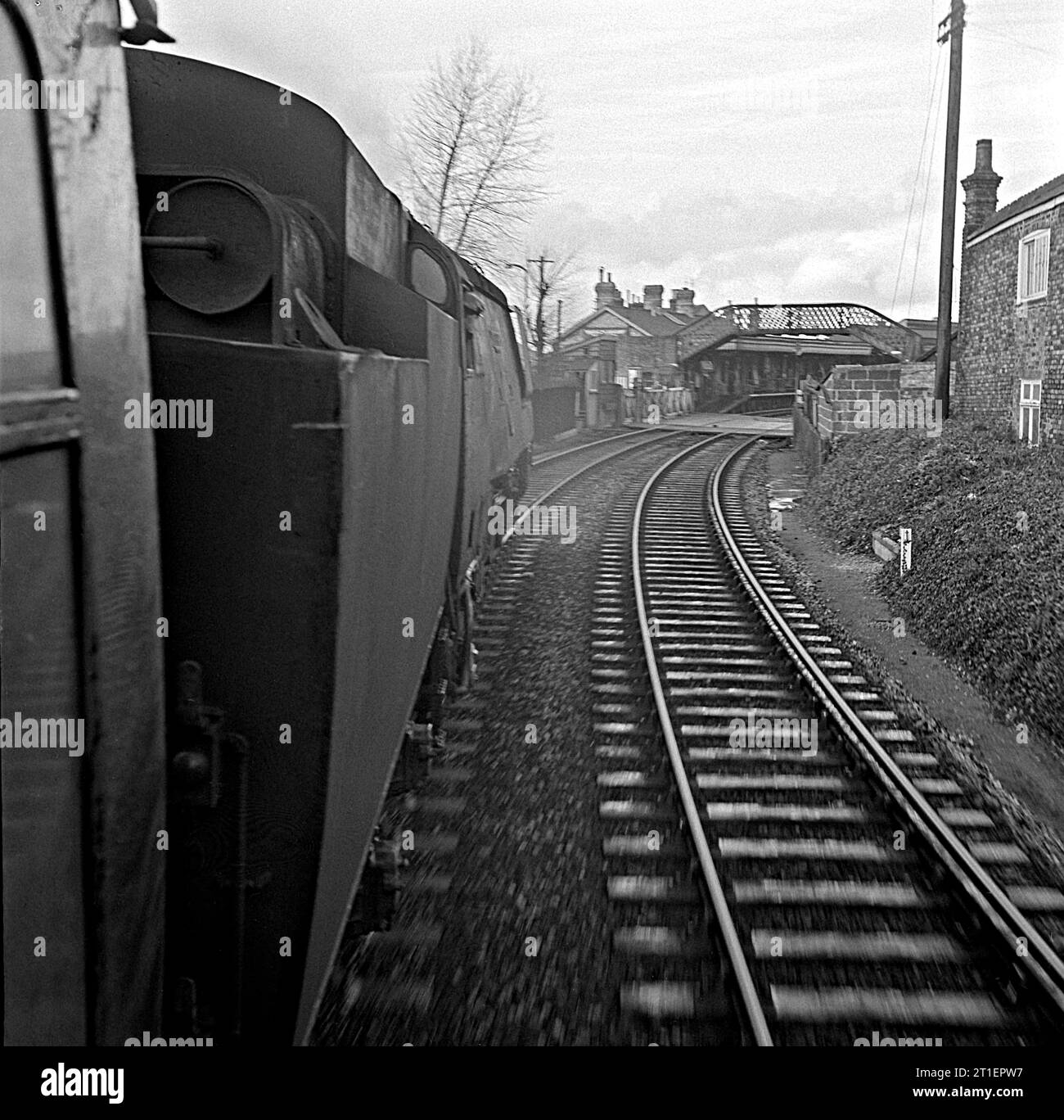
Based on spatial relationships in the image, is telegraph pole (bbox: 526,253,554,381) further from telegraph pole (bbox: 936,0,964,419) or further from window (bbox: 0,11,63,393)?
window (bbox: 0,11,63,393)

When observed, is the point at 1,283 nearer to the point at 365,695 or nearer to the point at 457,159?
the point at 365,695

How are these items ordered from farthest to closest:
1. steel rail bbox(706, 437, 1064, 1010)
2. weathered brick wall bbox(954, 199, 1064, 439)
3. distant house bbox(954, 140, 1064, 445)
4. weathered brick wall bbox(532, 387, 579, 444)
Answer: weathered brick wall bbox(532, 387, 579, 444), distant house bbox(954, 140, 1064, 445), weathered brick wall bbox(954, 199, 1064, 439), steel rail bbox(706, 437, 1064, 1010)

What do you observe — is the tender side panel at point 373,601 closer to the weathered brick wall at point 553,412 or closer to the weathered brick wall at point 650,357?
the weathered brick wall at point 553,412

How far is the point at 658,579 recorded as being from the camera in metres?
12.8

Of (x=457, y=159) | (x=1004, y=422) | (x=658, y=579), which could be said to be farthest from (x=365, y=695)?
(x=457, y=159)

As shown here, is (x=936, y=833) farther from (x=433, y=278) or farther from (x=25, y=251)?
(x=25, y=251)

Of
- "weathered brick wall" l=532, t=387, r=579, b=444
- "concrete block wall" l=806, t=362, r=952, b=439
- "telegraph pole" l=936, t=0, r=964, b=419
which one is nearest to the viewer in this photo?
"telegraph pole" l=936, t=0, r=964, b=419

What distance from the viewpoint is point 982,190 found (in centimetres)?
2388

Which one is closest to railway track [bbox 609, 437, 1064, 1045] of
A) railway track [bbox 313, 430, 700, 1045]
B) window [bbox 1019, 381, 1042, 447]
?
railway track [bbox 313, 430, 700, 1045]

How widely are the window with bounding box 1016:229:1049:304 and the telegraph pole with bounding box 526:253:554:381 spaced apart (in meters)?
21.6

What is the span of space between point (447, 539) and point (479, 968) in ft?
8.18

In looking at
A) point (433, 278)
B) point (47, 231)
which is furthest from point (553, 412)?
point (47, 231)

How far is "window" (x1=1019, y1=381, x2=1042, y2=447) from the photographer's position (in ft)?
58.5

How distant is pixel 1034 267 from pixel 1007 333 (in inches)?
63.4
